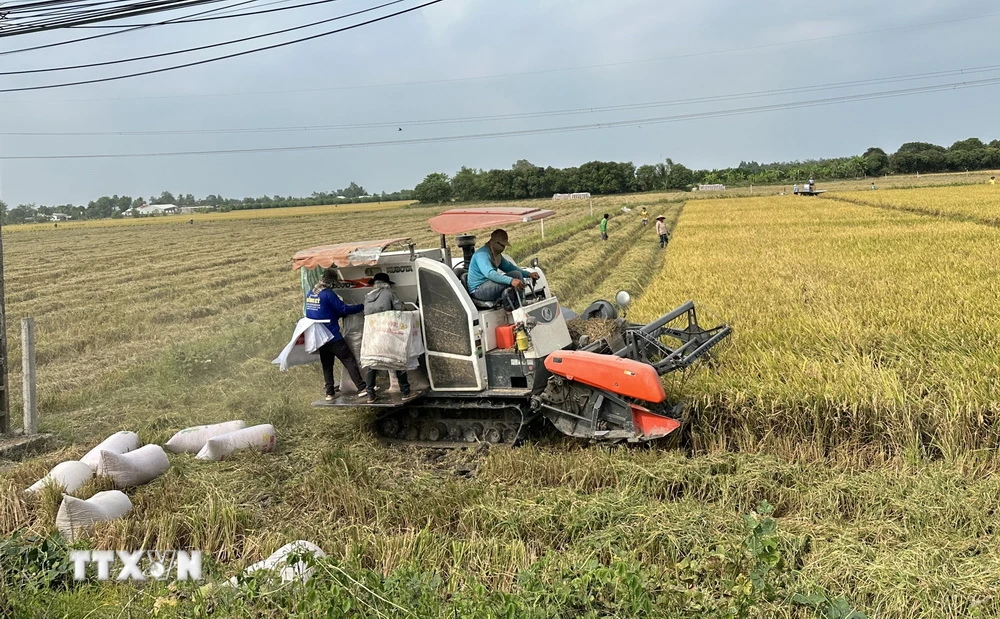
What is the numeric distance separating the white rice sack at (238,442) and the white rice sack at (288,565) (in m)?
2.29

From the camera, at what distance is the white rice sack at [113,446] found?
234 inches

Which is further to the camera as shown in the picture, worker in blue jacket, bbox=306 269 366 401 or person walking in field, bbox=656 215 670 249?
person walking in field, bbox=656 215 670 249

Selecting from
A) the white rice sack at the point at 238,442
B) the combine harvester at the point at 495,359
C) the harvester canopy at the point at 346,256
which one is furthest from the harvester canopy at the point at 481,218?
the white rice sack at the point at 238,442

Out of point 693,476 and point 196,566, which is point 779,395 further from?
point 196,566

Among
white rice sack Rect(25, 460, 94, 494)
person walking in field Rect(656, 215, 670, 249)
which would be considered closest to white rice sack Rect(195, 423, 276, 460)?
white rice sack Rect(25, 460, 94, 494)

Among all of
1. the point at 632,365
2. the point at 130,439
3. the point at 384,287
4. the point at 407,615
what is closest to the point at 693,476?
the point at 632,365

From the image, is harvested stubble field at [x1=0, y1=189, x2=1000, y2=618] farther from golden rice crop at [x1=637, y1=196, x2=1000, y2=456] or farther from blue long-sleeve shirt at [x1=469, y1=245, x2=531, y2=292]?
blue long-sleeve shirt at [x1=469, y1=245, x2=531, y2=292]

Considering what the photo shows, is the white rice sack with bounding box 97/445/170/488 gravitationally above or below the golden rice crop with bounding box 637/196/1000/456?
below

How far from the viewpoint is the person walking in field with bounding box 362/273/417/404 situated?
657 cm

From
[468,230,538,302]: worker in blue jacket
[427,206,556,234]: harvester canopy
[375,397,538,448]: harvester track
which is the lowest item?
[375,397,538,448]: harvester track

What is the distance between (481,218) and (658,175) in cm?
8405

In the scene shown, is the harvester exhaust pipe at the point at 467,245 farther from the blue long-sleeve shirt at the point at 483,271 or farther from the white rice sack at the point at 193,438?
the white rice sack at the point at 193,438

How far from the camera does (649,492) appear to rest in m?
4.97

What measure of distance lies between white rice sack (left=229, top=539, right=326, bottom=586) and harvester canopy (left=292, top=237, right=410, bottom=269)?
9.82 ft
